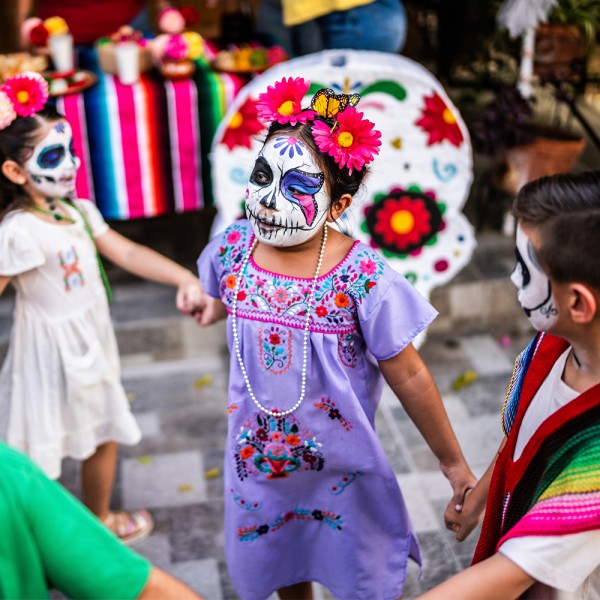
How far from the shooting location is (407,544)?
195cm

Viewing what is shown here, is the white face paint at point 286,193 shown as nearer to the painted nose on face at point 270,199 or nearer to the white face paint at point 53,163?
the painted nose on face at point 270,199

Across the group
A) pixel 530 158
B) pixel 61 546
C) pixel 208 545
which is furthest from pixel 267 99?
pixel 530 158

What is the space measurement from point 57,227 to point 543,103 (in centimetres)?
396

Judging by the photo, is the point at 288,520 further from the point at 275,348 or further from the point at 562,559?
the point at 562,559

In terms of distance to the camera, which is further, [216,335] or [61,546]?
[216,335]

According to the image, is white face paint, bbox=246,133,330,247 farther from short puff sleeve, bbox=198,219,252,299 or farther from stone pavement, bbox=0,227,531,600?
stone pavement, bbox=0,227,531,600

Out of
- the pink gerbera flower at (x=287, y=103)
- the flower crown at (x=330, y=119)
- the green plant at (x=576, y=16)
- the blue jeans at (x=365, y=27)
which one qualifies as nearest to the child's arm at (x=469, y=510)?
the flower crown at (x=330, y=119)

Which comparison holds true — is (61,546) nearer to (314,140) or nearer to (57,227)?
(314,140)

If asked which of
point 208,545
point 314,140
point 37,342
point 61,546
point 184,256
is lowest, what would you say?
point 208,545

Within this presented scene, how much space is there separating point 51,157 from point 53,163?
2 cm

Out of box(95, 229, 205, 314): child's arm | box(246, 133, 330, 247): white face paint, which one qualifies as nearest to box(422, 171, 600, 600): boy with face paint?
box(246, 133, 330, 247): white face paint

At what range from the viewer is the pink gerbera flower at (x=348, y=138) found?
Answer: 1.60 meters

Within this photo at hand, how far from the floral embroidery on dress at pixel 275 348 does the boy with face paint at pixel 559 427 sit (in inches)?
20.5

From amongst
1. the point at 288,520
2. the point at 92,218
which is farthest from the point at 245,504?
the point at 92,218
